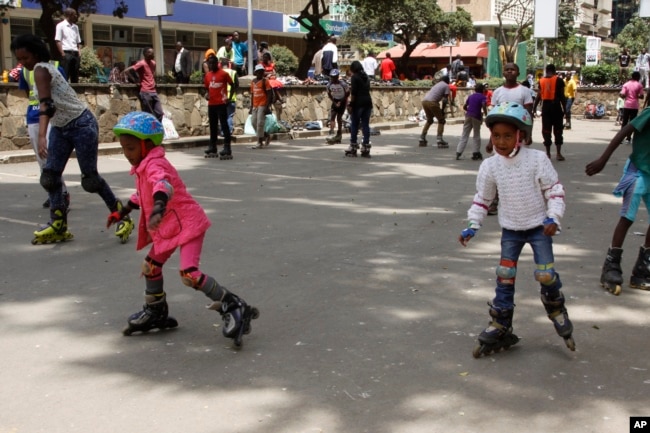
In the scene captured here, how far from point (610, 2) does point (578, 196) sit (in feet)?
330

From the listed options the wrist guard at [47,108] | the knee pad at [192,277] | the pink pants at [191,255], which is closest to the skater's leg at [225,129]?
the wrist guard at [47,108]

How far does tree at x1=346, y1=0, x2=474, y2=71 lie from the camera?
55.9 meters

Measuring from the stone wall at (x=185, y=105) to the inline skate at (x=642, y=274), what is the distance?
287 inches

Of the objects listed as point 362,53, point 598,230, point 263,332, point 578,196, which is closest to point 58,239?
point 263,332

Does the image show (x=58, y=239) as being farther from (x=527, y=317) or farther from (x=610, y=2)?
(x=610, y=2)

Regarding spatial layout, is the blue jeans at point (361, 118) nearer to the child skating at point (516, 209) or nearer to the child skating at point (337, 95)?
the child skating at point (337, 95)

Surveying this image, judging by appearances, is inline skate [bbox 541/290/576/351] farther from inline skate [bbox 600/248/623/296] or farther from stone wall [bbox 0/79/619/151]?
stone wall [bbox 0/79/619/151]

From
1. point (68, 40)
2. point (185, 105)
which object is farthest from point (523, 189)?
point (185, 105)

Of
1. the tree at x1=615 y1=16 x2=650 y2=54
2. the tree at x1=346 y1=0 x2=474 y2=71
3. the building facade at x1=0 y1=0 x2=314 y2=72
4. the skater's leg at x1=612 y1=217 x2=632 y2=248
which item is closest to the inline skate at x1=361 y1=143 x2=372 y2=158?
the skater's leg at x1=612 y1=217 x2=632 y2=248

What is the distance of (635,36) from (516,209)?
287 feet

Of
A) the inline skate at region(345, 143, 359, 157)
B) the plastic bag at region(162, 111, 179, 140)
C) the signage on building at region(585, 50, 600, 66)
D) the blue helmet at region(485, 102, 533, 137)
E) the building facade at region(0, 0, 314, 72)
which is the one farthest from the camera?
the signage on building at region(585, 50, 600, 66)

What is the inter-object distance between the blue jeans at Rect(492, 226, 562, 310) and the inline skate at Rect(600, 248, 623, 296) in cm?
156

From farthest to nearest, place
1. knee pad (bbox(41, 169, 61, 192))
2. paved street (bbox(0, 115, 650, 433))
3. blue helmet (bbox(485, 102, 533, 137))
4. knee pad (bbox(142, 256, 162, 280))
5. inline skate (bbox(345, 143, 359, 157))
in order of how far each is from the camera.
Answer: inline skate (bbox(345, 143, 359, 157))
knee pad (bbox(41, 169, 61, 192))
knee pad (bbox(142, 256, 162, 280))
blue helmet (bbox(485, 102, 533, 137))
paved street (bbox(0, 115, 650, 433))

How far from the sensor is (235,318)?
15.3 feet
